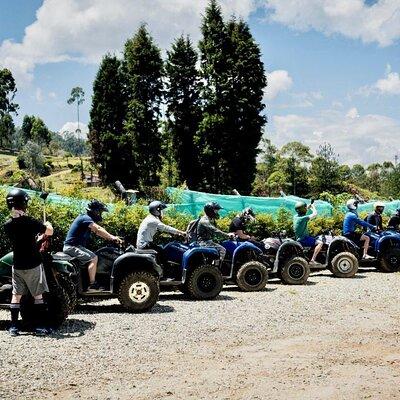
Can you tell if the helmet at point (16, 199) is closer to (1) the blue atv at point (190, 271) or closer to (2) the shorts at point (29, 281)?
(2) the shorts at point (29, 281)

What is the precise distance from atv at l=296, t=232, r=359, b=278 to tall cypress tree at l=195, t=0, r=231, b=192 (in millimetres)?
21928

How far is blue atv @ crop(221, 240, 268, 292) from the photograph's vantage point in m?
12.0

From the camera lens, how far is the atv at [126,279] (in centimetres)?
942

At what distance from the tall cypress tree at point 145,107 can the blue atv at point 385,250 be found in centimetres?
2547

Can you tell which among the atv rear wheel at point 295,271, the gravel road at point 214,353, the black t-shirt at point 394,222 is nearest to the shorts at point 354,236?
the black t-shirt at point 394,222

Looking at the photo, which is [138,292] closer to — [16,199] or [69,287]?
[69,287]

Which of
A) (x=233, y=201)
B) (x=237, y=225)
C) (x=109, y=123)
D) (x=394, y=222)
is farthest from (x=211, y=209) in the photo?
(x=109, y=123)

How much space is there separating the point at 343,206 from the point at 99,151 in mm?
29768

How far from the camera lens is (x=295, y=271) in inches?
516

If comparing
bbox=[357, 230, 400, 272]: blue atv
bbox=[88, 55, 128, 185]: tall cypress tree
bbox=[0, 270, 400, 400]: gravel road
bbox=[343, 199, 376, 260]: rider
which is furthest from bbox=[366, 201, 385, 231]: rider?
bbox=[88, 55, 128, 185]: tall cypress tree

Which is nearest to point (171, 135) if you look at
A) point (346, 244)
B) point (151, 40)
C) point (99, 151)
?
point (151, 40)

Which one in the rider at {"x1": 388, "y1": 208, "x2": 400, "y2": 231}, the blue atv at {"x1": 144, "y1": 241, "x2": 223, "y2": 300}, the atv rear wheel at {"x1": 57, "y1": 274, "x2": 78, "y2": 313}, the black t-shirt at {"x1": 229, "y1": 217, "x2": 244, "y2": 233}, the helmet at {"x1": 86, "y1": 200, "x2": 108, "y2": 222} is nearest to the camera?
the atv rear wheel at {"x1": 57, "y1": 274, "x2": 78, "y2": 313}

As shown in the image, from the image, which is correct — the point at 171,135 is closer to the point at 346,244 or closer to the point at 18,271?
the point at 346,244

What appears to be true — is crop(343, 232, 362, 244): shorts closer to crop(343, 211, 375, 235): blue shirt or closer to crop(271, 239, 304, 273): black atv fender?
crop(343, 211, 375, 235): blue shirt
